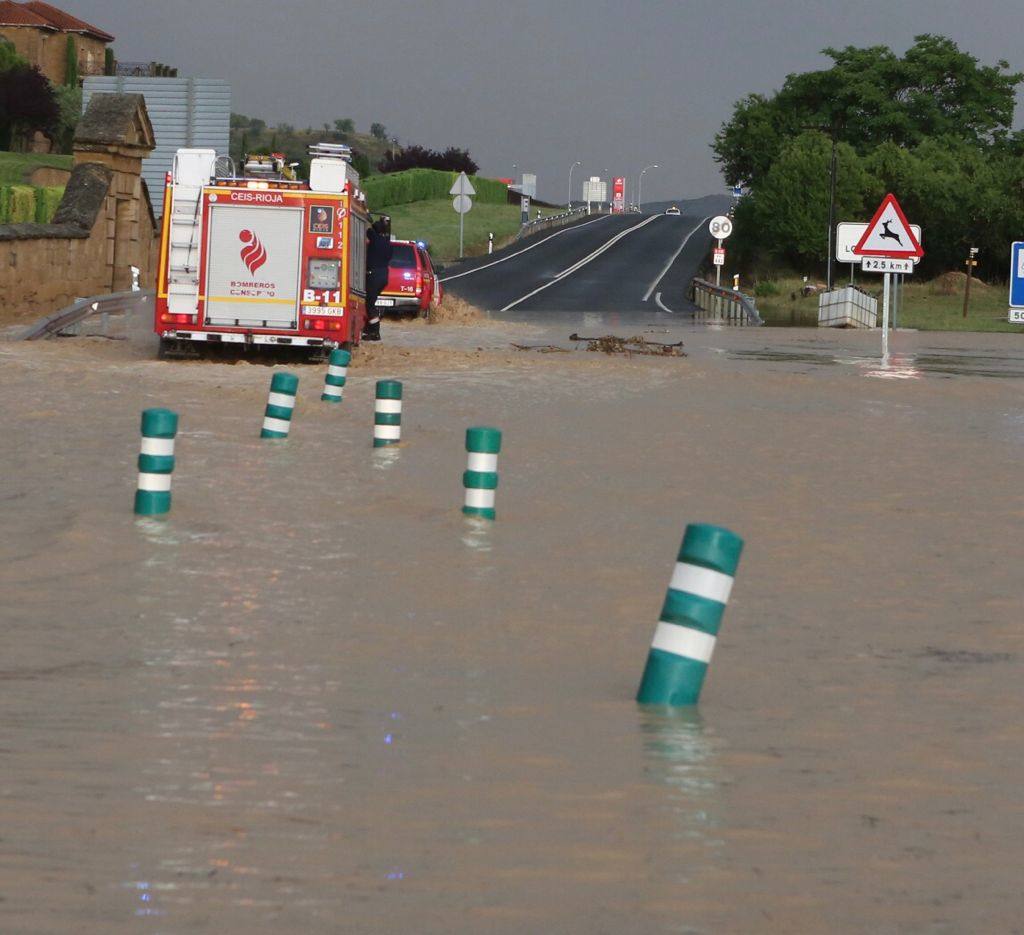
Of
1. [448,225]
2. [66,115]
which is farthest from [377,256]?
[66,115]

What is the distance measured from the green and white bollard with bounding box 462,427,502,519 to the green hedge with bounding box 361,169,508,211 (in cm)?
9901

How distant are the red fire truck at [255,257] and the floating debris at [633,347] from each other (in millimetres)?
7553

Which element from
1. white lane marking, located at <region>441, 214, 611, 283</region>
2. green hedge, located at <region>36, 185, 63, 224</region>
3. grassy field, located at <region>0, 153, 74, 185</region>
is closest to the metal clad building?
green hedge, located at <region>36, 185, 63, 224</region>

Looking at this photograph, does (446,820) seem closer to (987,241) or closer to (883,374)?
(883,374)

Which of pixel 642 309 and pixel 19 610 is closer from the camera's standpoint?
pixel 19 610

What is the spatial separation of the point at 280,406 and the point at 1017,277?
1329 cm

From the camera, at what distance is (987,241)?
8819 cm

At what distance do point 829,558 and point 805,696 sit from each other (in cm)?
380

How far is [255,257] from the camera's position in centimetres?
2633

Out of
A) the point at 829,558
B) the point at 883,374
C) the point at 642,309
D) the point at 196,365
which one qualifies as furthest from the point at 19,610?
the point at 642,309

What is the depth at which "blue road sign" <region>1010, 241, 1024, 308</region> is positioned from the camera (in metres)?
25.6

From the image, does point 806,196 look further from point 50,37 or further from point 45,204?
Answer: point 50,37

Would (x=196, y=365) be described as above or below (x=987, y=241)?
below

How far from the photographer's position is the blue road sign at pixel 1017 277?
25.6 meters
